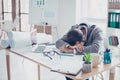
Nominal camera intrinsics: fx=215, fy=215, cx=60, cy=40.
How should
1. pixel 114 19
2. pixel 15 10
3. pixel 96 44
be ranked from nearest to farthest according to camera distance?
1. pixel 96 44
2. pixel 114 19
3. pixel 15 10

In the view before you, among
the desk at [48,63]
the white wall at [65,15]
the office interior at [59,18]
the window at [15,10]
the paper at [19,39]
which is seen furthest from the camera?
the window at [15,10]

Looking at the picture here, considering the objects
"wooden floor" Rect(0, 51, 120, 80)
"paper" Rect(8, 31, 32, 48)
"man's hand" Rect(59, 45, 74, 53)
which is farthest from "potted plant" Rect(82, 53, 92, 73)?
"wooden floor" Rect(0, 51, 120, 80)

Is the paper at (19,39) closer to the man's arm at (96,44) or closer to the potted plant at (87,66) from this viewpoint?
the man's arm at (96,44)

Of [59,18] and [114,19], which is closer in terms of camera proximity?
[114,19]

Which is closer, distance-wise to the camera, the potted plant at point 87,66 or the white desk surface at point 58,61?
the potted plant at point 87,66

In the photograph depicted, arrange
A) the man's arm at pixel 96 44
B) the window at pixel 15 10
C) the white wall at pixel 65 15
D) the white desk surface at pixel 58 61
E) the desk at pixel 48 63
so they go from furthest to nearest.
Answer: the window at pixel 15 10, the white wall at pixel 65 15, the man's arm at pixel 96 44, the white desk surface at pixel 58 61, the desk at pixel 48 63

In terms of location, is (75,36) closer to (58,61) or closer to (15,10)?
(58,61)

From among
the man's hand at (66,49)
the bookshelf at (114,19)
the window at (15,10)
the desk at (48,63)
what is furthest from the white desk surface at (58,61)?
the window at (15,10)

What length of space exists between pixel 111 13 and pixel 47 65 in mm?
1832

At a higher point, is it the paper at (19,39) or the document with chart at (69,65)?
the paper at (19,39)

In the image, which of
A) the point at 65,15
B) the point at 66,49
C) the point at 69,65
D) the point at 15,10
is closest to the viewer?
the point at 69,65

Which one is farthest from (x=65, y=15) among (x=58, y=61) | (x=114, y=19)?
(x=58, y=61)

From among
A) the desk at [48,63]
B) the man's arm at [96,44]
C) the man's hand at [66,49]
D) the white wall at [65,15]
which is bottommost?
the desk at [48,63]

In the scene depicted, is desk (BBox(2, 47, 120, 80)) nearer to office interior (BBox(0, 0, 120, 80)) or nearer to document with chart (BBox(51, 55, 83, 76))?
document with chart (BBox(51, 55, 83, 76))
